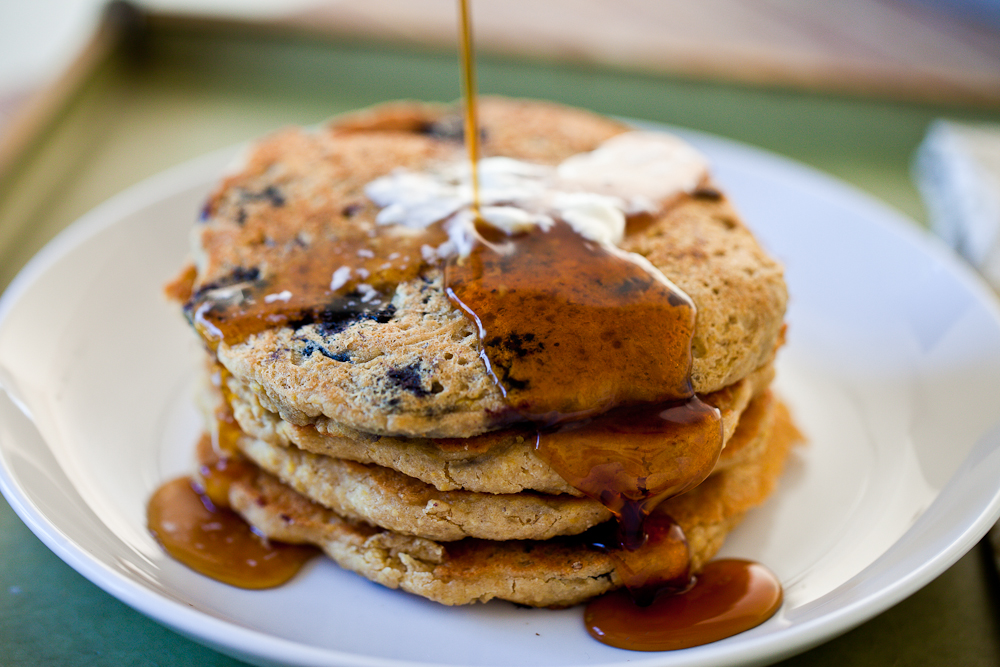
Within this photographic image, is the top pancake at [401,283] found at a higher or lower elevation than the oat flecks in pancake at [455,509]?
higher

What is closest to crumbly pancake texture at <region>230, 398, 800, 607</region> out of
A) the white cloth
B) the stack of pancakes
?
the stack of pancakes

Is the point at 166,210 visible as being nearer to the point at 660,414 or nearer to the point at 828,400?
the point at 660,414

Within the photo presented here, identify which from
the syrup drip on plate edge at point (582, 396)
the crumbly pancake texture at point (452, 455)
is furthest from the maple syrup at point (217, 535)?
the crumbly pancake texture at point (452, 455)

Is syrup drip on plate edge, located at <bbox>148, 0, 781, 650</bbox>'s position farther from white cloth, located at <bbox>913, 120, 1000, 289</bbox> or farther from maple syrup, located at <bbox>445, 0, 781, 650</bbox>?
white cloth, located at <bbox>913, 120, 1000, 289</bbox>

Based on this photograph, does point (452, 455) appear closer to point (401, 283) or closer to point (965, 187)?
point (401, 283)

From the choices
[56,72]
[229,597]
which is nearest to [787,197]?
[229,597]

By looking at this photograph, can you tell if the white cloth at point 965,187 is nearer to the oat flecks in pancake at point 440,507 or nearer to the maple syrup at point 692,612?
the maple syrup at point 692,612

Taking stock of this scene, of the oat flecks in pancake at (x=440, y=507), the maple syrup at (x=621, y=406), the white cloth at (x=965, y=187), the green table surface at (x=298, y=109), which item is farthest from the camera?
the green table surface at (x=298, y=109)
